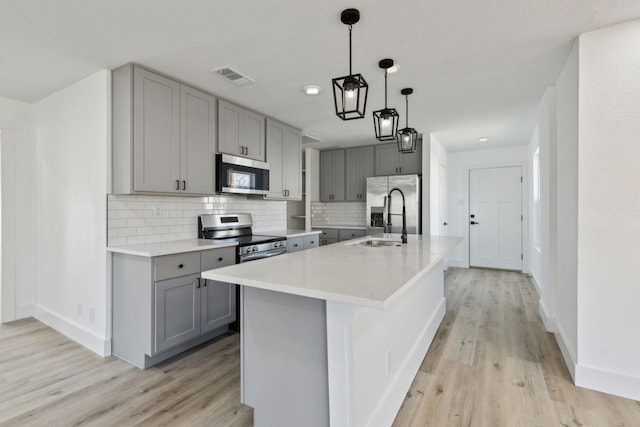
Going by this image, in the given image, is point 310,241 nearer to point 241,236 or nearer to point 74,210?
point 241,236

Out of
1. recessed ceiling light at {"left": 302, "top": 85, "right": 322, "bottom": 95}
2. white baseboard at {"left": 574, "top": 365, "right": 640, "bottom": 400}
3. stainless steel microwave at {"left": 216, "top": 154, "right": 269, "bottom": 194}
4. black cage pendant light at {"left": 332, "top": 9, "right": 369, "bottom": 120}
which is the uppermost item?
recessed ceiling light at {"left": 302, "top": 85, "right": 322, "bottom": 95}

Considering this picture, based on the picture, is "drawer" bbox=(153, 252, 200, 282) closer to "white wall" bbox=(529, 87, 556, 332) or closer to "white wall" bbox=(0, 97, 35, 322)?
"white wall" bbox=(0, 97, 35, 322)

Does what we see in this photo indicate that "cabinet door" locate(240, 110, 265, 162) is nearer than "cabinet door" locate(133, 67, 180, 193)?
No

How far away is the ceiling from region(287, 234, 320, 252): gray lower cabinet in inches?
63.8

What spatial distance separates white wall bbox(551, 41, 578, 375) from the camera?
219 centimetres

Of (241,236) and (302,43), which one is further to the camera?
(241,236)

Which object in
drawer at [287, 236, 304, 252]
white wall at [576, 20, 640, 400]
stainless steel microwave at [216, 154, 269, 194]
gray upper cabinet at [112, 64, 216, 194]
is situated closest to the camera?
white wall at [576, 20, 640, 400]

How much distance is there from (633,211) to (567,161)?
1.82ft

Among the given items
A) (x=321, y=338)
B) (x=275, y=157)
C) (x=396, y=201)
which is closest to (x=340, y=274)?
(x=321, y=338)

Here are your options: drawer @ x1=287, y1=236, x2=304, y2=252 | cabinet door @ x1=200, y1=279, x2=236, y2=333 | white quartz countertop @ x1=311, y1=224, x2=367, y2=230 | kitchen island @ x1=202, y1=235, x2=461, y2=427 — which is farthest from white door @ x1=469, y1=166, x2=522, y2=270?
cabinet door @ x1=200, y1=279, x2=236, y2=333

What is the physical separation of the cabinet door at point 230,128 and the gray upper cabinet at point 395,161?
2.55 m

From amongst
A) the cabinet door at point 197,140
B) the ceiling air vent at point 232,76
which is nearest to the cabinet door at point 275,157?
the cabinet door at point 197,140

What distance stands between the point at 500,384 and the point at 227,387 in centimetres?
184

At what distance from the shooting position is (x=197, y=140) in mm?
3023
